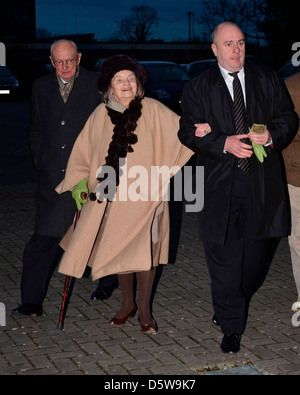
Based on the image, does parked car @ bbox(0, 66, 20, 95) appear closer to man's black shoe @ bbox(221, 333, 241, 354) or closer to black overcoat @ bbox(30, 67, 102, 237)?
black overcoat @ bbox(30, 67, 102, 237)

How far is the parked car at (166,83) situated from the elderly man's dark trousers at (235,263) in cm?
1393

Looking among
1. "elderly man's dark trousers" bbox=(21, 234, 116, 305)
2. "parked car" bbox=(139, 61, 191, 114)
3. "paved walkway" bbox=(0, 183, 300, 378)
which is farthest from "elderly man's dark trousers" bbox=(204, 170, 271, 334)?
"parked car" bbox=(139, 61, 191, 114)

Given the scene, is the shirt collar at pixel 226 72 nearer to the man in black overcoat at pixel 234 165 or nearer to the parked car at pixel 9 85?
the man in black overcoat at pixel 234 165

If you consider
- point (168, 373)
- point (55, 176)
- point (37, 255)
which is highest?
point (55, 176)

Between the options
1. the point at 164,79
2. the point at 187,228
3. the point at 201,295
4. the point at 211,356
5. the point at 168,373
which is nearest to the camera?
the point at 168,373

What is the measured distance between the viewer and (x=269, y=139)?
471cm

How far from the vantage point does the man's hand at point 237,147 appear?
462 cm

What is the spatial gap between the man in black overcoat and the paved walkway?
9.4 inches

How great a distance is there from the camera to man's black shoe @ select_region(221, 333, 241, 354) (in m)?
4.85

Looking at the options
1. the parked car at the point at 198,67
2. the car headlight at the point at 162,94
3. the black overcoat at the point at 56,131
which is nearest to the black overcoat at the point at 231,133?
the black overcoat at the point at 56,131

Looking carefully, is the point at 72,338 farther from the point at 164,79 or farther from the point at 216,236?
the point at 164,79

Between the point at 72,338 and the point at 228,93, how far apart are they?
1.94m

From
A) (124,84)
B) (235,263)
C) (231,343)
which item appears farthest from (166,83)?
(231,343)

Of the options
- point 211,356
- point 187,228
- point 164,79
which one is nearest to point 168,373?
point 211,356
